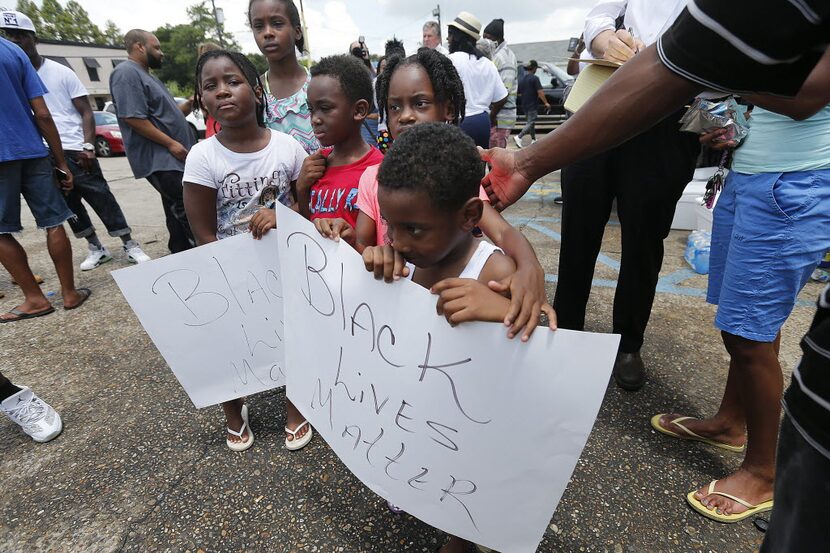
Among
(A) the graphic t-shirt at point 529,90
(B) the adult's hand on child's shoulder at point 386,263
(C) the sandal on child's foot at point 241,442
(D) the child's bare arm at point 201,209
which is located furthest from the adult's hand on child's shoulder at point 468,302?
(A) the graphic t-shirt at point 529,90

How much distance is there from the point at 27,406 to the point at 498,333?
89.7 inches

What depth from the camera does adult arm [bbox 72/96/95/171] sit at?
377 cm

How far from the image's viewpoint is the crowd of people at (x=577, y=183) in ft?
2.32

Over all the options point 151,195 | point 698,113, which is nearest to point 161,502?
point 698,113

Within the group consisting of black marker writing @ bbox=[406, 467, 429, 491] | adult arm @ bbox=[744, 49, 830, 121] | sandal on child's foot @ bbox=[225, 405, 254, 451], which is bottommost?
sandal on child's foot @ bbox=[225, 405, 254, 451]

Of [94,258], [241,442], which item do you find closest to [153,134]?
[94,258]

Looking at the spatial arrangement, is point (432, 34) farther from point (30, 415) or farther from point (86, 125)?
point (30, 415)

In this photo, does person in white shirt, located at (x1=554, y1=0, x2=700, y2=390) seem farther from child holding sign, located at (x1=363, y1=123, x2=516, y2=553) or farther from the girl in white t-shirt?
the girl in white t-shirt

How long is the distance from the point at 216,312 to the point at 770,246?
76.3 inches

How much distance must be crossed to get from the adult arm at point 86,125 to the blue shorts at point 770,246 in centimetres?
461

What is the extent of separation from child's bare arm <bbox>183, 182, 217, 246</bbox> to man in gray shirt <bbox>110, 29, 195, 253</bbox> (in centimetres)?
162

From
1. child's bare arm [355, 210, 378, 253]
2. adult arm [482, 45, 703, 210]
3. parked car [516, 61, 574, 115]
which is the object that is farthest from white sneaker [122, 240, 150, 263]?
parked car [516, 61, 574, 115]

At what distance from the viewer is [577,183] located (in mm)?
2029

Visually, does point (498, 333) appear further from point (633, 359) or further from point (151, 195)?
point (151, 195)
